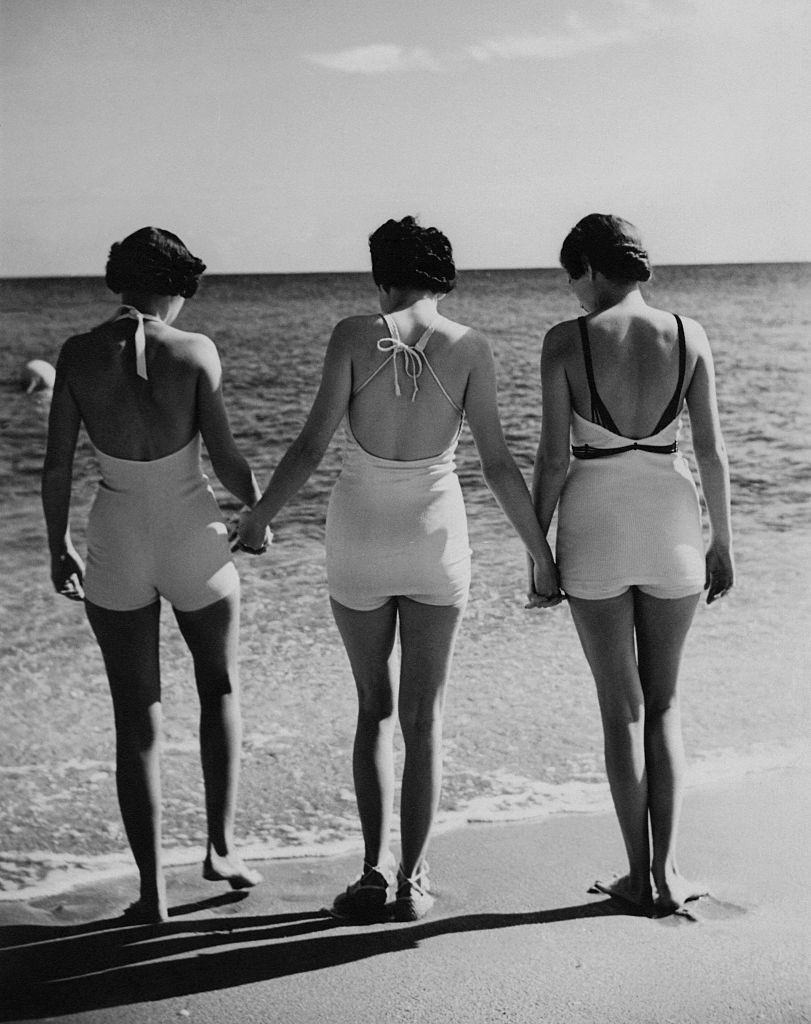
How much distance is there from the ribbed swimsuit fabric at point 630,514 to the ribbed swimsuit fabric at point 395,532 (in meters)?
0.27

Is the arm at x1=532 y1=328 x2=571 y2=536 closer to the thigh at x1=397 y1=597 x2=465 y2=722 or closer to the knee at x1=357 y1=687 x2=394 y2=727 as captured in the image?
the thigh at x1=397 y1=597 x2=465 y2=722

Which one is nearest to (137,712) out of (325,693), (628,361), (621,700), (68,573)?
(68,573)

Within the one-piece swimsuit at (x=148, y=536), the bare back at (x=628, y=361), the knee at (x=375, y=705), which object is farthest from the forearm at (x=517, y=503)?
the one-piece swimsuit at (x=148, y=536)

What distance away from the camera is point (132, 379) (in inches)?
87.2

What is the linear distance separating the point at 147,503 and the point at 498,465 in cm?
72

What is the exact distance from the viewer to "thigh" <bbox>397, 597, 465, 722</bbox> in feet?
7.54

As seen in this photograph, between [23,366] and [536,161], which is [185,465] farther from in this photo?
[23,366]

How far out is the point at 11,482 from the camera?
434 inches

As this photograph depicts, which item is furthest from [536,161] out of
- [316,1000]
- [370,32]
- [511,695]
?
[316,1000]

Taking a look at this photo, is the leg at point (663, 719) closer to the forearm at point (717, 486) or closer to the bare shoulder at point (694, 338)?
the forearm at point (717, 486)

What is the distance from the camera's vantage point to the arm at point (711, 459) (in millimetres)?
2305

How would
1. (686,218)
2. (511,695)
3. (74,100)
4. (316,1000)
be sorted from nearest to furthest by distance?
(316,1000)
(511,695)
(74,100)
(686,218)

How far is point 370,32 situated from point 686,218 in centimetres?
1212

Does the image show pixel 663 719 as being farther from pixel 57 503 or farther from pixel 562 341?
pixel 57 503
